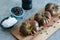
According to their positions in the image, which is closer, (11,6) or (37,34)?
(37,34)

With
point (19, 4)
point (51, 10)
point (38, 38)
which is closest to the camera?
point (38, 38)

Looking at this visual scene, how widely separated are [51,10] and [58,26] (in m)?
0.10

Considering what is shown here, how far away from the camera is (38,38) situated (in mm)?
902

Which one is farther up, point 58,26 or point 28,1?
point 28,1

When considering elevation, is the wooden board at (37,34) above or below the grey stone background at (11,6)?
below

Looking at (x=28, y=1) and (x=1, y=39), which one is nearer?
(x=1, y=39)

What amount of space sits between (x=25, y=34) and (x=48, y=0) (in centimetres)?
35

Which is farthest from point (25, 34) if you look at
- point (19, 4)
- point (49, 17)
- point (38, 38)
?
point (19, 4)

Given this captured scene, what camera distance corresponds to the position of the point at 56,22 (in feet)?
3.26

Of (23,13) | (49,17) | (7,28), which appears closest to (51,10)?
(49,17)

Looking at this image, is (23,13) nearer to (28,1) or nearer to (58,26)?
(28,1)

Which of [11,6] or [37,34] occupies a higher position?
[11,6]

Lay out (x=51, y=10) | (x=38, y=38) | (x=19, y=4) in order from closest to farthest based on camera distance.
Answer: (x=38, y=38) < (x=51, y=10) < (x=19, y=4)

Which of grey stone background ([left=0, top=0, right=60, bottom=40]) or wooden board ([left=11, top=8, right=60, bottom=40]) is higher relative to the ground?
grey stone background ([left=0, top=0, right=60, bottom=40])
